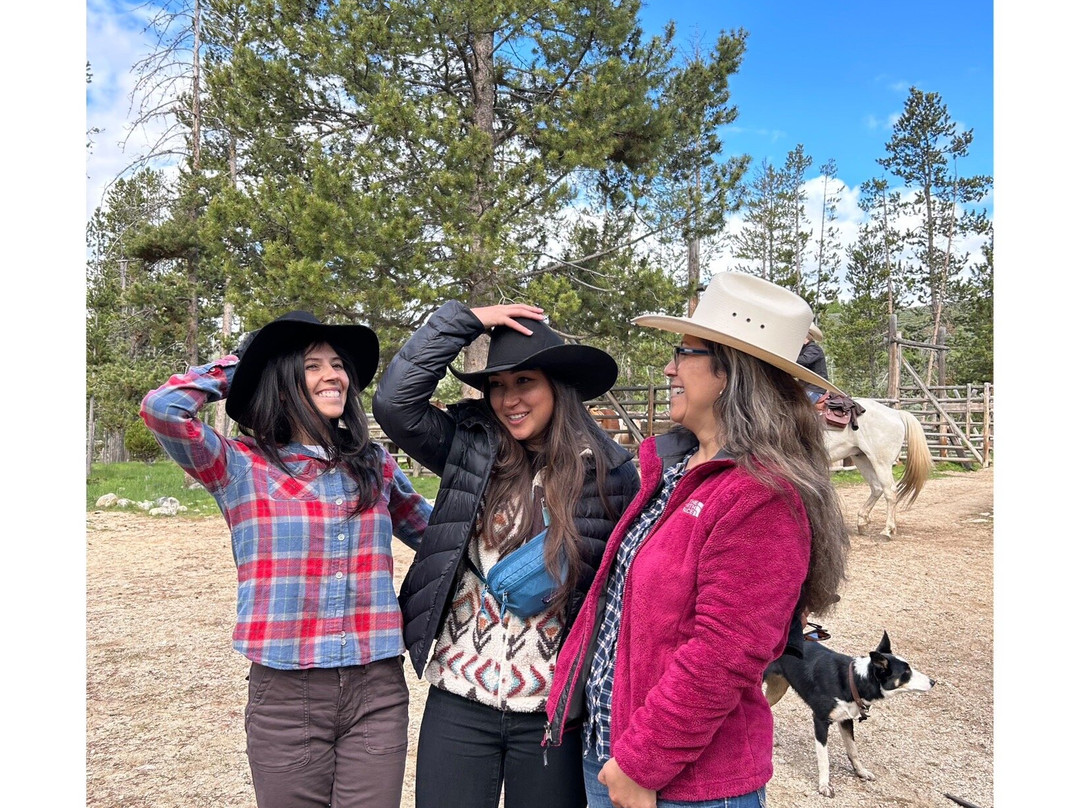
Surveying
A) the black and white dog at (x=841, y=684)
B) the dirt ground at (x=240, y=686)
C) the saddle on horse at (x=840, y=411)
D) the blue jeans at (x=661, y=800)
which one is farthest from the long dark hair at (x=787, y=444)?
the saddle on horse at (x=840, y=411)

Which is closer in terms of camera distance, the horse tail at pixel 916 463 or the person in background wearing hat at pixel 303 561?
the person in background wearing hat at pixel 303 561

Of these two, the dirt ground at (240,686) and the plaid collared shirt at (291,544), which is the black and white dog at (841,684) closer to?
the dirt ground at (240,686)

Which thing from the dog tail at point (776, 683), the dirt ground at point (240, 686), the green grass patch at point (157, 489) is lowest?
the dirt ground at point (240, 686)

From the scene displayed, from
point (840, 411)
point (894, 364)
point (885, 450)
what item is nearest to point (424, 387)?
point (840, 411)

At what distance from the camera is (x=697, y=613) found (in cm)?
142

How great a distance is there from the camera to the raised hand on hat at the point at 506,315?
6.96ft

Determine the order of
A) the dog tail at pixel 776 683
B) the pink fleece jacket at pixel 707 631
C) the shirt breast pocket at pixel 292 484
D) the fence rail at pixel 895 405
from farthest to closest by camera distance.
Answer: the fence rail at pixel 895 405 < the dog tail at pixel 776 683 < the shirt breast pocket at pixel 292 484 < the pink fleece jacket at pixel 707 631

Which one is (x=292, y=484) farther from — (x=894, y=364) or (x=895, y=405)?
(x=894, y=364)

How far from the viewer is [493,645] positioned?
1905 millimetres

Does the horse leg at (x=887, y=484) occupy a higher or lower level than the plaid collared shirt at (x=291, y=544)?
lower

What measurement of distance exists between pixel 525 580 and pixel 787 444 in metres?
0.72

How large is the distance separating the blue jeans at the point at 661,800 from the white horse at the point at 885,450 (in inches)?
343

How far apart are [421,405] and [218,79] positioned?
11.4 m
